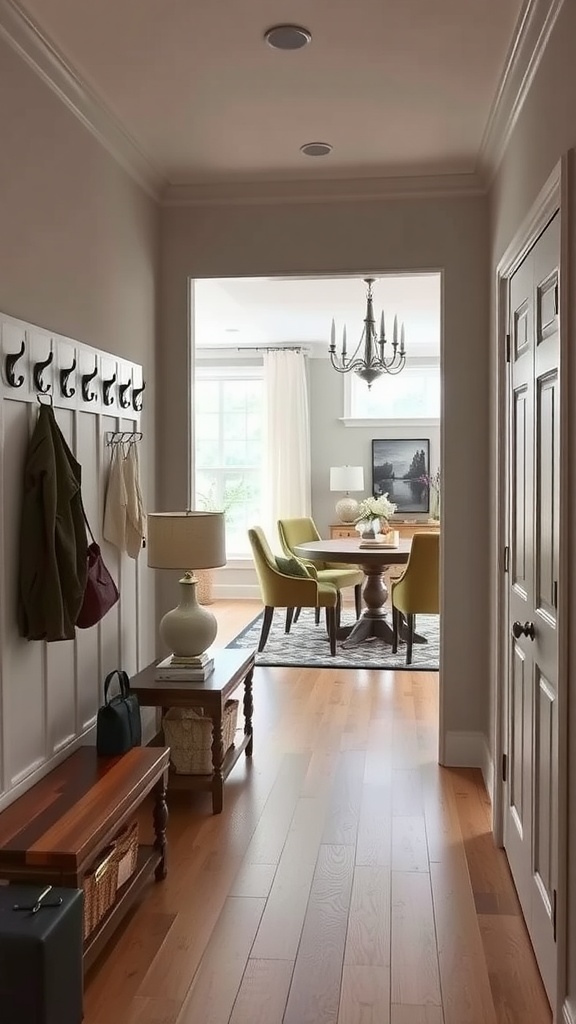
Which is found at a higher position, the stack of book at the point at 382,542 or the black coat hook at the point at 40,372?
the black coat hook at the point at 40,372

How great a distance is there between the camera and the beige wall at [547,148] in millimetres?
2105

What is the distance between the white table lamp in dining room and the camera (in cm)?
360

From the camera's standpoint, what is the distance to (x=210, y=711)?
362 cm

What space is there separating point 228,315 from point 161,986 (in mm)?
6432

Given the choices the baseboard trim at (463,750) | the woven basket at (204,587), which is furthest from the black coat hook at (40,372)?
the woven basket at (204,587)

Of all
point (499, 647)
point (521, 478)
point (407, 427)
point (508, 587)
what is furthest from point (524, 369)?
point (407, 427)

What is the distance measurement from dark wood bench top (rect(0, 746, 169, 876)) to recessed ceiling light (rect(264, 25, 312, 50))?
2280 millimetres

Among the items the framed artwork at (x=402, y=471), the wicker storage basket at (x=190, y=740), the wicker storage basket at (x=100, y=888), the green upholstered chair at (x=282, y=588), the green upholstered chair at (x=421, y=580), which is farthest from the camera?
the framed artwork at (x=402, y=471)

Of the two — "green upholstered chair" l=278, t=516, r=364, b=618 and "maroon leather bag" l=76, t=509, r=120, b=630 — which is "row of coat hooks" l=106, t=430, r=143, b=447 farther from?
"green upholstered chair" l=278, t=516, r=364, b=618

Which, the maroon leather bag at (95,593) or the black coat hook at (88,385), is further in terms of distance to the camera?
the black coat hook at (88,385)

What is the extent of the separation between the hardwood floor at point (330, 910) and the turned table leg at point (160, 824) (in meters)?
0.06

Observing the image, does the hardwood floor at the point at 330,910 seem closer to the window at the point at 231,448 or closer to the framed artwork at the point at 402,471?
the framed artwork at the point at 402,471

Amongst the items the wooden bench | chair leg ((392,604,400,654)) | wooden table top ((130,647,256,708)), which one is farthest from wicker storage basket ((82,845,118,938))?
chair leg ((392,604,400,654))

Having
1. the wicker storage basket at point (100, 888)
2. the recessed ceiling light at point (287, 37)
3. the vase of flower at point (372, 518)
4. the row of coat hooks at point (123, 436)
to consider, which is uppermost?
the recessed ceiling light at point (287, 37)
